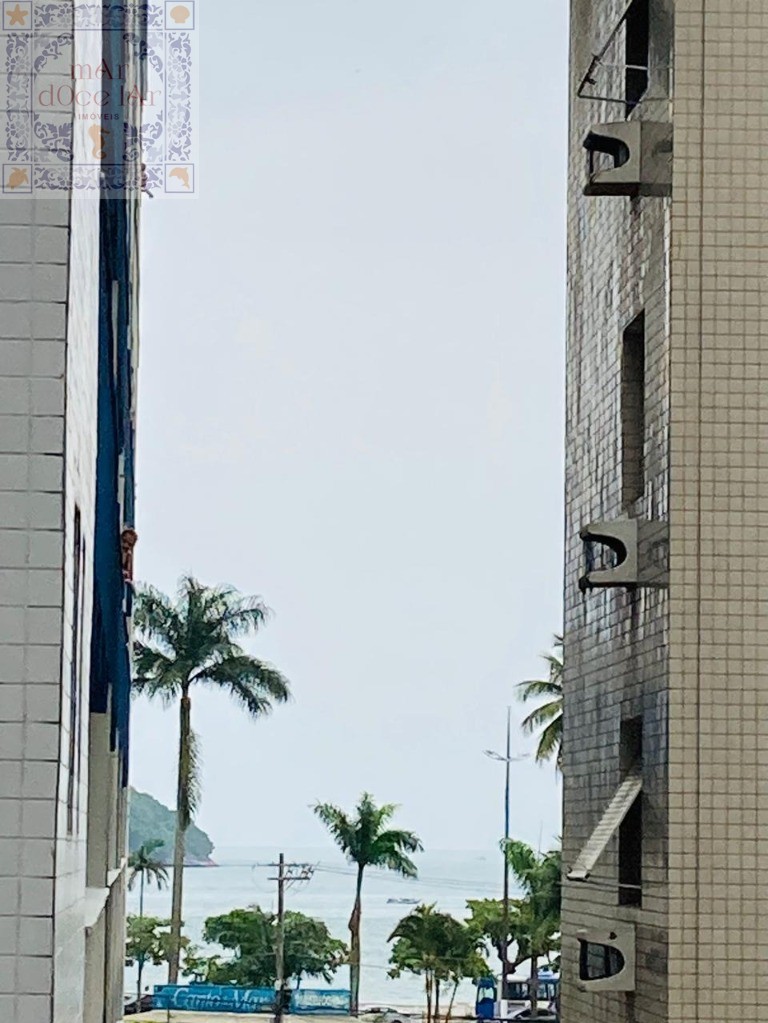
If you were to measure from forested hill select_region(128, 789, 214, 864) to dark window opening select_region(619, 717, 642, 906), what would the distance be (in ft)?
335

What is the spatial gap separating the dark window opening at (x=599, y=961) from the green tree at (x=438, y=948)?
41527mm

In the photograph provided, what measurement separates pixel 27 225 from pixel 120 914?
10704 millimetres

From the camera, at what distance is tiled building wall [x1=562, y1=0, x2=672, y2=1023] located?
763cm

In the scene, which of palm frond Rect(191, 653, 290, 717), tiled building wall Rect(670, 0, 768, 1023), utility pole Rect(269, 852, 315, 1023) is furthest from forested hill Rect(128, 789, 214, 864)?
tiled building wall Rect(670, 0, 768, 1023)

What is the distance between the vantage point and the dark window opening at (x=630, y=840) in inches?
321

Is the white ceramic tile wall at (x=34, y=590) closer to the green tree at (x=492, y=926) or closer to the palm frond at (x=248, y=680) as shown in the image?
the palm frond at (x=248, y=680)

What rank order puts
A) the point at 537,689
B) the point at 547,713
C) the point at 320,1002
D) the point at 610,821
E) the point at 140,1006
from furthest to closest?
the point at 320,1002 → the point at 140,1006 → the point at 537,689 → the point at 547,713 → the point at 610,821

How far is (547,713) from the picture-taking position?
4303 cm

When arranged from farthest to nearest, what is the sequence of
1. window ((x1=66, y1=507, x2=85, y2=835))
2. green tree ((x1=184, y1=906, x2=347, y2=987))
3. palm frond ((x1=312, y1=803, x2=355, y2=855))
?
green tree ((x1=184, y1=906, x2=347, y2=987))
palm frond ((x1=312, y1=803, x2=355, y2=855))
window ((x1=66, y1=507, x2=85, y2=835))

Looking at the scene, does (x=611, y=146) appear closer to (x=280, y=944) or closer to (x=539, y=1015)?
(x=539, y=1015)

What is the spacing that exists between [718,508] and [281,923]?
44922 mm

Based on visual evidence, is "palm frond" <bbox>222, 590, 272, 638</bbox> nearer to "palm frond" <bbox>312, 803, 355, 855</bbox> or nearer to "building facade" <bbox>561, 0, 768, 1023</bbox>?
"palm frond" <bbox>312, 803, 355, 855</bbox>

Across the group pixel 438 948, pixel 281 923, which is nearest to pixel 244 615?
pixel 281 923

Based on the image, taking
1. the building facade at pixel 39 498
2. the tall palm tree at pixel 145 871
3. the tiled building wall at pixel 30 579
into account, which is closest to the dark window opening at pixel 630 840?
the building facade at pixel 39 498
